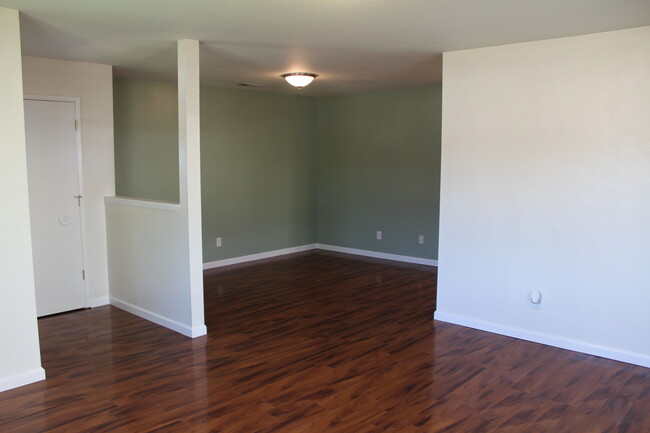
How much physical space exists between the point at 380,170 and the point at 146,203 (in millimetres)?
3637

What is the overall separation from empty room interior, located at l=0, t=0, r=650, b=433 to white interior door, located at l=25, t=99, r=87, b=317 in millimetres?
17

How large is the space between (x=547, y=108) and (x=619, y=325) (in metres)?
1.65

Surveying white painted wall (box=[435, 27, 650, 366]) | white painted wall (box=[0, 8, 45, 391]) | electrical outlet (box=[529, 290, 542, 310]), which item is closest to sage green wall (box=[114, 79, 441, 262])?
white painted wall (box=[435, 27, 650, 366])

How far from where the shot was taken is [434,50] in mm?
4160

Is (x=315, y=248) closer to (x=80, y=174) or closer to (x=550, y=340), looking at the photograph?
(x=80, y=174)

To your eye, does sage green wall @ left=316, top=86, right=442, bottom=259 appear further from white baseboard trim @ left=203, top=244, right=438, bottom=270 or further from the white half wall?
the white half wall

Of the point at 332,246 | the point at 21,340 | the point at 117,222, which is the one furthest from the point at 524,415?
the point at 332,246

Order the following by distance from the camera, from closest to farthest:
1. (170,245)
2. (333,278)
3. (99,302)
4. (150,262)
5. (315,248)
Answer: (170,245) < (150,262) < (99,302) < (333,278) < (315,248)

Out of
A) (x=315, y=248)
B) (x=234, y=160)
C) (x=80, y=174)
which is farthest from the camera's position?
(x=315, y=248)

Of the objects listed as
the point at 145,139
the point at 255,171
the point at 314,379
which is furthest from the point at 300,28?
the point at 255,171

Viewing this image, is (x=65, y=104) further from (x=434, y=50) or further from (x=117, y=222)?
(x=434, y=50)

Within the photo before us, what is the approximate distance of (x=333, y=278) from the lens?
6117 mm

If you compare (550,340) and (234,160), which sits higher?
(234,160)

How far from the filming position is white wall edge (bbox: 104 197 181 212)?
4.19m
